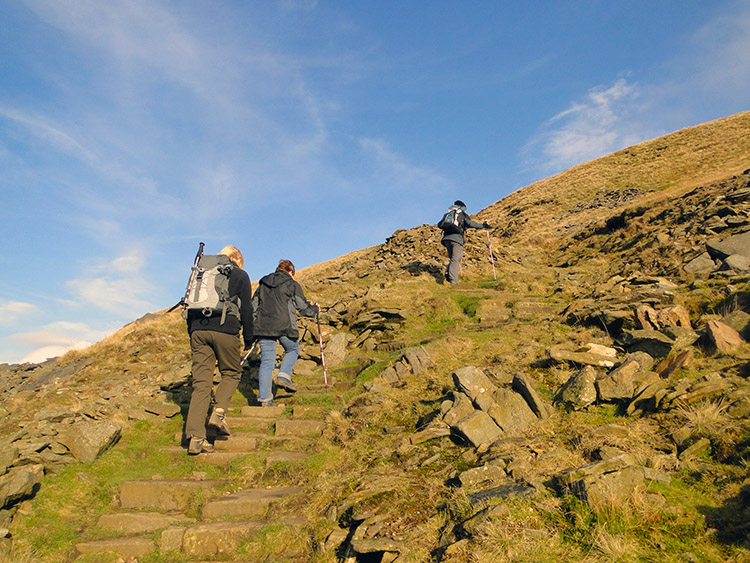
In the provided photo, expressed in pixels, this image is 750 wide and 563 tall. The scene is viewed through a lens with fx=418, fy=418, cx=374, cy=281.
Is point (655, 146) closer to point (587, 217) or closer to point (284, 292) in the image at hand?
point (587, 217)

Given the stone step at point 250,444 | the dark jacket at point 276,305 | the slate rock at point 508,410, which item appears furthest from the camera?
the dark jacket at point 276,305

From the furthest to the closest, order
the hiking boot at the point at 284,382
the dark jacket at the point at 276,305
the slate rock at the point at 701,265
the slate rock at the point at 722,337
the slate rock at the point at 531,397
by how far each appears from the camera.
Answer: the slate rock at the point at 701,265 → the hiking boot at the point at 284,382 → the dark jacket at the point at 276,305 → the slate rock at the point at 722,337 → the slate rock at the point at 531,397

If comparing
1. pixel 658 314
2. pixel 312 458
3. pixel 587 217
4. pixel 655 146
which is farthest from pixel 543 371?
pixel 655 146

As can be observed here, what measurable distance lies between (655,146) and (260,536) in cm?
5534

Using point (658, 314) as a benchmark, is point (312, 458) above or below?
below

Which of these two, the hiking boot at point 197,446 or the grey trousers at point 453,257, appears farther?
the grey trousers at point 453,257

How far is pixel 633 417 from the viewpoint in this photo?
17.3 ft

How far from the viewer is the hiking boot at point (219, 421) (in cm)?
667

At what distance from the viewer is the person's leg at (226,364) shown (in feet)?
22.3

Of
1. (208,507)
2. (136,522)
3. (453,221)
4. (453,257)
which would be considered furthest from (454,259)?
(136,522)

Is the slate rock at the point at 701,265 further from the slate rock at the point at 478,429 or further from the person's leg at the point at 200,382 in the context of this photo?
the person's leg at the point at 200,382

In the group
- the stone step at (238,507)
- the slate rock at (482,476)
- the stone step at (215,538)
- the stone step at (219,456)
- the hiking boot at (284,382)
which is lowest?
the stone step at (215,538)

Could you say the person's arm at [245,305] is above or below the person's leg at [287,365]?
above

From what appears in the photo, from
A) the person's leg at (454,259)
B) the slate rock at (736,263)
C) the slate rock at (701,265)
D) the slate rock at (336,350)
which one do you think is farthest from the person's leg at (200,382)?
the person's leg at (454,259)
